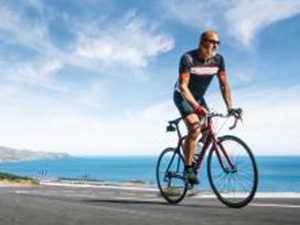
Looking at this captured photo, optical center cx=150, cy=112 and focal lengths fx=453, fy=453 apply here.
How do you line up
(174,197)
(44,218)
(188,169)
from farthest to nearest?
(174,197), (188,169), (44,218)

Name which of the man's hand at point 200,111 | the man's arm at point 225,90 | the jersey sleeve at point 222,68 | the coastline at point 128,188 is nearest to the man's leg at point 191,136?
the man's hand at point 200,111

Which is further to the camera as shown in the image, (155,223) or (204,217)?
(204,217)

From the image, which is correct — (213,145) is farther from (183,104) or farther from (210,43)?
(210,43)

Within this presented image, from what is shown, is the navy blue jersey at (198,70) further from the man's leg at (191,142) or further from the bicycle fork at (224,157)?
the bicycle fork at (224,157)

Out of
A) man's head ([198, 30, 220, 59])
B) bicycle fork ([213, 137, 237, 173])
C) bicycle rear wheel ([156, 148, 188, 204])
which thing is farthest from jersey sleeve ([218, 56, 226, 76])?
bicycle rear wheel ([156, 148, 188, 204])

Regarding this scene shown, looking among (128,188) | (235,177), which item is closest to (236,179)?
(235,177)

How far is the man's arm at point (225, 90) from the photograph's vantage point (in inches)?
253

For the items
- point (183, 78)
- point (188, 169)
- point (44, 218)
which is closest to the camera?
point (44, 218)

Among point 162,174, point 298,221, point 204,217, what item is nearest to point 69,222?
point 204,217

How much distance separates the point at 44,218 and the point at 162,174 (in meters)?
3.83

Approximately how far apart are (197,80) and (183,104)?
41 cm

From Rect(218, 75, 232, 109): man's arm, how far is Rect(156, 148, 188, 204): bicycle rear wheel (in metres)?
1.45

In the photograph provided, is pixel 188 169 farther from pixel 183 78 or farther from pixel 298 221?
pixel 298 221

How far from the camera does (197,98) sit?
6641mm
